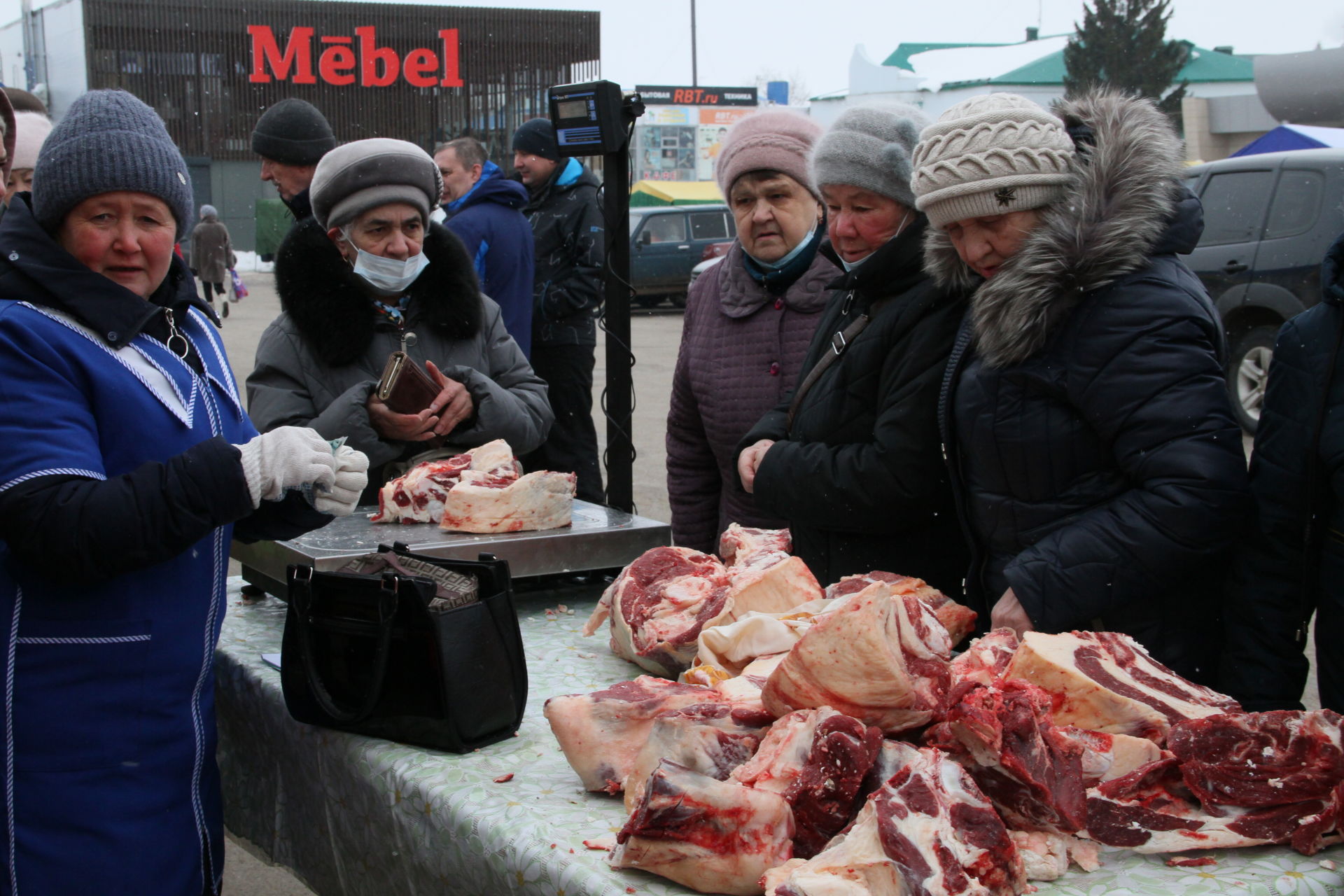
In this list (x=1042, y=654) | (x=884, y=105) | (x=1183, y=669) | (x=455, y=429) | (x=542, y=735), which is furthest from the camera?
(x=455, y=429)

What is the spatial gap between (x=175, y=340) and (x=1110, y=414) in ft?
5.29

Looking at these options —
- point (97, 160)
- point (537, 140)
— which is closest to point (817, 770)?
point (97, 160)

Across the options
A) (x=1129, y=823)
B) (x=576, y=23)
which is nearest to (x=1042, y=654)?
(x=1129, y=823)

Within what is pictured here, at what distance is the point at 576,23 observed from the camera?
3484 centimetres

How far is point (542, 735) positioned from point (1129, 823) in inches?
36.6

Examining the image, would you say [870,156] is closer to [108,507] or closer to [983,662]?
[983,662]

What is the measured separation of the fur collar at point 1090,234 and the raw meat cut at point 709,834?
1.05m

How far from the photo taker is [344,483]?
6.51ft

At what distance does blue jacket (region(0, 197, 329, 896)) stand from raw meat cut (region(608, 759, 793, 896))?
0.82 m

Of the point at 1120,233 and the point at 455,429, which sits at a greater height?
the point at 1120,233

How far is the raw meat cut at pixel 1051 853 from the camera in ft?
4.86

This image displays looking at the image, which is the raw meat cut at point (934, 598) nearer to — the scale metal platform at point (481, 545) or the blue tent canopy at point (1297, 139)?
the scale metal platform at point (481, 545)

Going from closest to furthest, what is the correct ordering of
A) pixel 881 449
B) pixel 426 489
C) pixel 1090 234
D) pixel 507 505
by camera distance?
1. pixel 1090 234
2. pixel 881 449
3. pixel 507 505
4. pixel 426 489

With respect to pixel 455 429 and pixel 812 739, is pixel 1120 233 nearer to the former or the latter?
pixel 812 739
